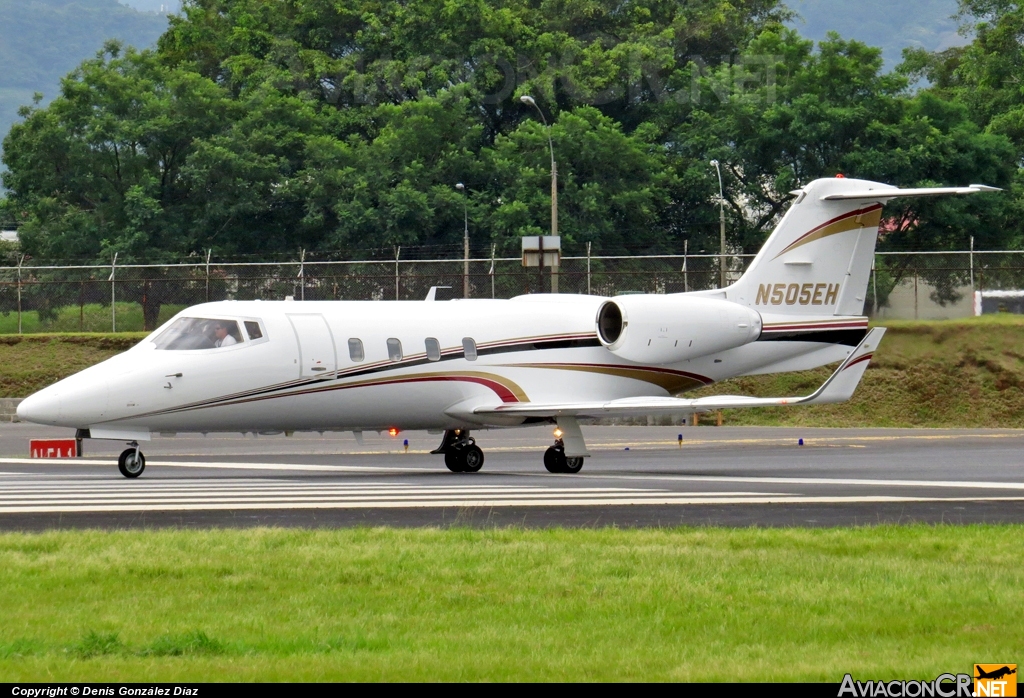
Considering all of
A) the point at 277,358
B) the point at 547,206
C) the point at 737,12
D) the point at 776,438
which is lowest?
the point at 776,438

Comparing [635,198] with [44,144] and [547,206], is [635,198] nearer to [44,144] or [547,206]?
[547,206]

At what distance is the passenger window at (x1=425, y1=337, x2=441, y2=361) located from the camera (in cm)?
2283

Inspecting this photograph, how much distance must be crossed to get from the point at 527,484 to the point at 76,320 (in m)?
29.6

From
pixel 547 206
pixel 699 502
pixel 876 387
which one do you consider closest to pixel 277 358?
pixel 699 502

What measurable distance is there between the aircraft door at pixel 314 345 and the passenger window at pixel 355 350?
29 cm

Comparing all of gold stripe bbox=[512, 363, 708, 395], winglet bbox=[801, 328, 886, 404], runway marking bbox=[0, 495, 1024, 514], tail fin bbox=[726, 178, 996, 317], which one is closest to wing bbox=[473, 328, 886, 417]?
winglet bbox=[801, 328, 886, 404]

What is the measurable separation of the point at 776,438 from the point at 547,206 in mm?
29549

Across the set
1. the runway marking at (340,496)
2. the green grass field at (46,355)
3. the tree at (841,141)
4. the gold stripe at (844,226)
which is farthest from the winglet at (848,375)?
the tree at (841,141)

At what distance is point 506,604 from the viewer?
944 cm

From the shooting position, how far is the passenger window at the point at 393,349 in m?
22.4

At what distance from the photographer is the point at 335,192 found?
62.4 meters

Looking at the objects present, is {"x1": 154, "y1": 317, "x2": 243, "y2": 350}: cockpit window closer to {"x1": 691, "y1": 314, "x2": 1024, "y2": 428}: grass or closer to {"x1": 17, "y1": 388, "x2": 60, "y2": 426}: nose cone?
{"x1": 17, "y1": 388, "x2": 60, "y2": 426}: nose cone

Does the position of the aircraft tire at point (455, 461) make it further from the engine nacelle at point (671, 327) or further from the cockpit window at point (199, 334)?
the cockpit window at point (199, 334)

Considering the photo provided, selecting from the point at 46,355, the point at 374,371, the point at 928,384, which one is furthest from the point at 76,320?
the point at 374,371
